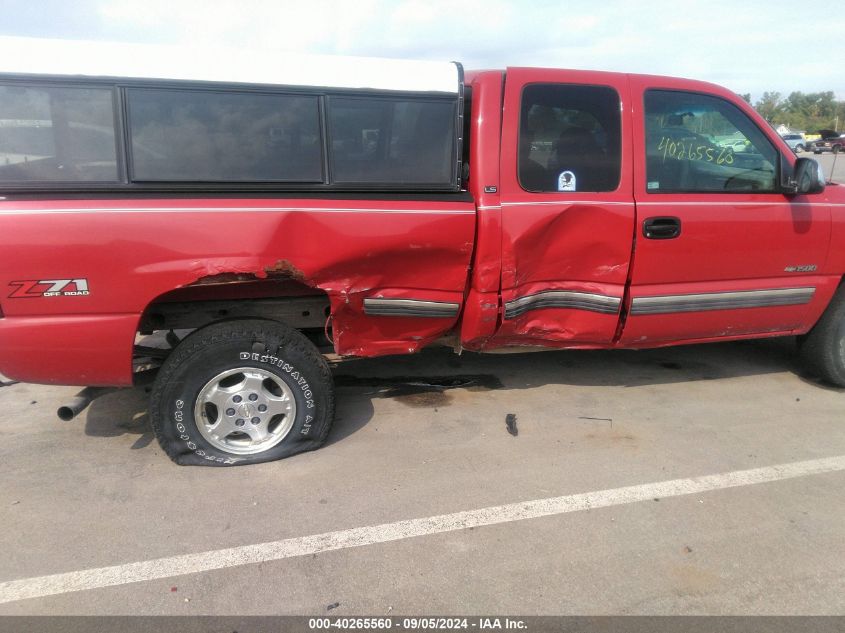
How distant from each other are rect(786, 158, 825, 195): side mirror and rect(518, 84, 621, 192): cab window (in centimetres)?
117

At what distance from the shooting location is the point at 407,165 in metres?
3.13

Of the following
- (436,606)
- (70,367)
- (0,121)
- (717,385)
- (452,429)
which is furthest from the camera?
(717,385)

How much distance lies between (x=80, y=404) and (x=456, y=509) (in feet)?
7.14

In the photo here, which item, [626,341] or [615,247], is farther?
[626,341]

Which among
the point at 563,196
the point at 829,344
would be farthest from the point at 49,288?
the point at 829,344

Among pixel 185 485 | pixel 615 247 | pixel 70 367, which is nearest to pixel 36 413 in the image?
pixel 70 367

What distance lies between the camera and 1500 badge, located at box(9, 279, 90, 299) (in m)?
2.72

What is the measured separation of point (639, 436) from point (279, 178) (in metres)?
2.59

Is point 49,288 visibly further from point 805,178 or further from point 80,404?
point 805,178

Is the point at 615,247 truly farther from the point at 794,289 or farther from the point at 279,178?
the point at 279,178

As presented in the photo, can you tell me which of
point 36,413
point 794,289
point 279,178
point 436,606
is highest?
point 279,178

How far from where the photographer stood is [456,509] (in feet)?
9.37

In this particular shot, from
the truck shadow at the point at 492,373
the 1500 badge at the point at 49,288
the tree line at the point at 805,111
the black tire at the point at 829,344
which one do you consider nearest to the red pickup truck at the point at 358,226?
the 1500 badge at the point at 49,288

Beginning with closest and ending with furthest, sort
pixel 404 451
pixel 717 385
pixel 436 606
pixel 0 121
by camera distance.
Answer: pixel 436 606, pixel 0 121, pixel 404 451, pixel 717 385
